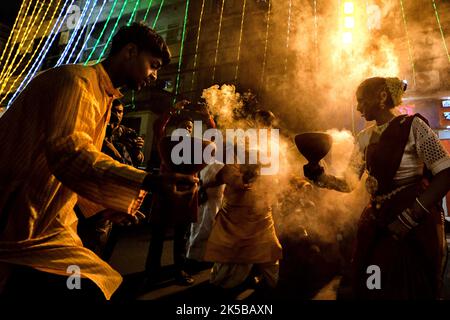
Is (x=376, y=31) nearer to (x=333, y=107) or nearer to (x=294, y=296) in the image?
(x=333, y=107)

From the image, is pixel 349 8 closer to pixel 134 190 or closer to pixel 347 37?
pixel 347 37

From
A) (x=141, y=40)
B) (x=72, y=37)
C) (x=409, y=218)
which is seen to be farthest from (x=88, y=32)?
(x=409, y=218)

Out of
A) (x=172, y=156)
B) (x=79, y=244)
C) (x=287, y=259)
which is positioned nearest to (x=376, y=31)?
(x=287, y=259)

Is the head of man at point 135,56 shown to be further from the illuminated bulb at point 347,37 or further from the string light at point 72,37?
the string light at point 72,37

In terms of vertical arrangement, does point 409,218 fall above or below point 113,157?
below

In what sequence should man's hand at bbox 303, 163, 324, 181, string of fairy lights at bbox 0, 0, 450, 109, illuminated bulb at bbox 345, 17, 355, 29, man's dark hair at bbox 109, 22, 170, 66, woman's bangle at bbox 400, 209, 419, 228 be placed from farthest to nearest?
string of fairy lights at bbox 0, 0, 450, 109 → illuminated bulb at bbox 345, 17, 355, 29 → man's hand at bbox 303, 163, 324, 181 → woman's bangle at bbox 400, 209, 419, 228 → man's dark hair at bbox 109, 22, 170, 66

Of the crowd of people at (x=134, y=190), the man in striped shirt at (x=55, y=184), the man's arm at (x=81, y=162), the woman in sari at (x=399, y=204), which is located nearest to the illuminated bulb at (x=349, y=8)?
the crowd of people at (x=134, y=190)

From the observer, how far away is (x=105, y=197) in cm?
122

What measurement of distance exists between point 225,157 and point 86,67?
2.87m

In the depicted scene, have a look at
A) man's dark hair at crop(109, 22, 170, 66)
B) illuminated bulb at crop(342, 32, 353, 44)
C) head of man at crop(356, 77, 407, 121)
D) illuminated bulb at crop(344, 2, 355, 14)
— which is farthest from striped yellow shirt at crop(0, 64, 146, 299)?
illuminated bulb at crop(344, 2, 355, 14)

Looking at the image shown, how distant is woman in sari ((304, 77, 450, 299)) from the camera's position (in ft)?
6.72

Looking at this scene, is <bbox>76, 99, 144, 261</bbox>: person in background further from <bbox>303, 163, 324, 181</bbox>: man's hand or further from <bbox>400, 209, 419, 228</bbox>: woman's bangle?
<bbox>400, 209, 419, 228</bbox>: woman's bangle

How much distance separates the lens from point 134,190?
1232 millimetres

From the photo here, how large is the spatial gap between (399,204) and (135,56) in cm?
211
